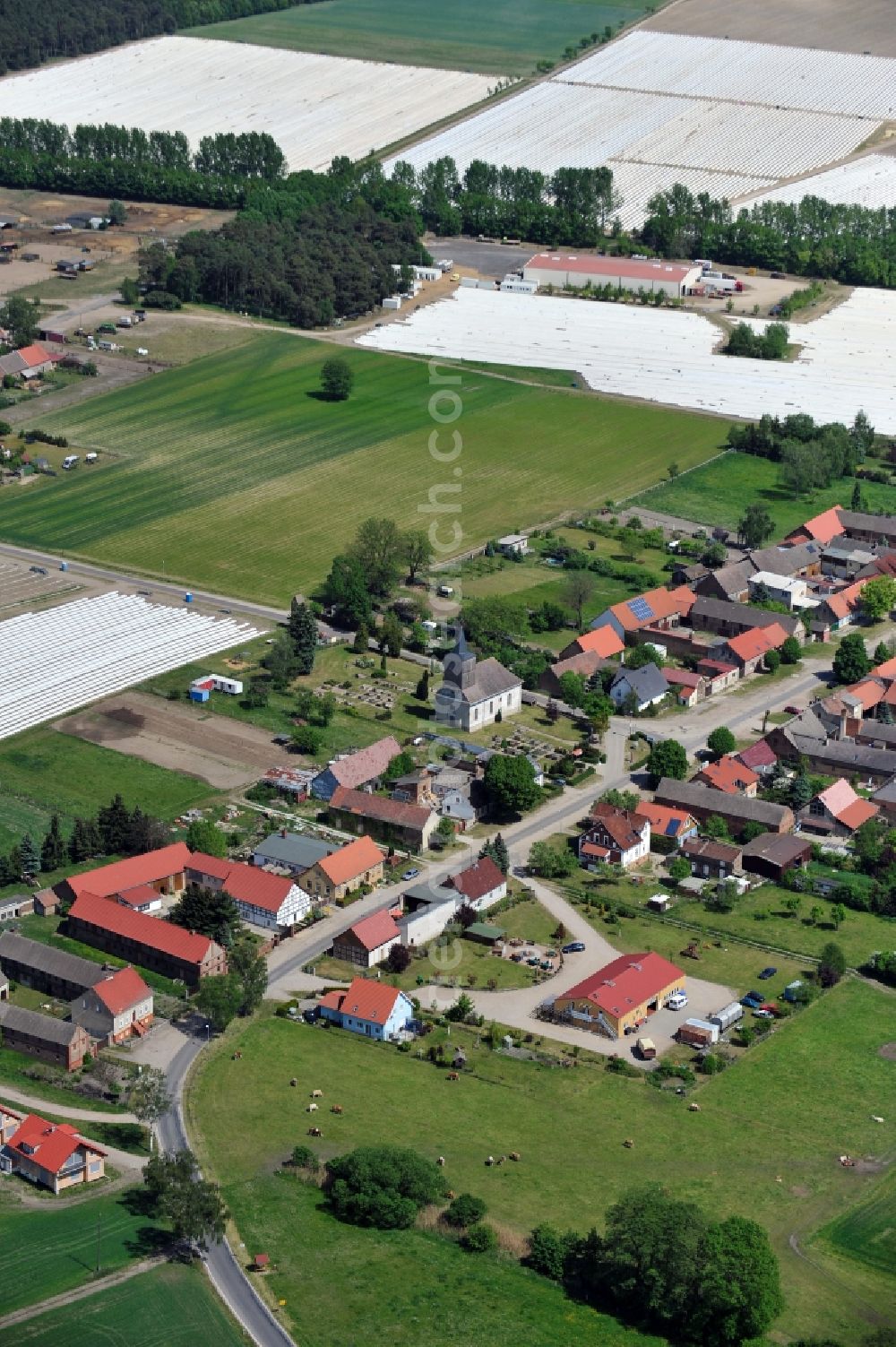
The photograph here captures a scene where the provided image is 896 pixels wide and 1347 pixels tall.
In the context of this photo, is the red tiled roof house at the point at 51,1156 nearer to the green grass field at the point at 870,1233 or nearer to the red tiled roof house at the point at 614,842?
the green grass field at the point at 870,1233

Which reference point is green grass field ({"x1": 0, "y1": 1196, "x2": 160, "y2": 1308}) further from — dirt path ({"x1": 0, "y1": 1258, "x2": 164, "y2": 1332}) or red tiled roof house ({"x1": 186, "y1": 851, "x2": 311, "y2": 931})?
red tiled roof house ({"x1": 186, "y1": 851, "x2": 311, "y2": 931})

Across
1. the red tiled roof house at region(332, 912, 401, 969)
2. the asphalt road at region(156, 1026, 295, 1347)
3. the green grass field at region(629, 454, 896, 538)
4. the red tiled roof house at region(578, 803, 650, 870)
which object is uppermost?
the asphalt road at region(156, 1026, 295, 1347)

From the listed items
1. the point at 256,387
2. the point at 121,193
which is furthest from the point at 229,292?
the point at 121,193

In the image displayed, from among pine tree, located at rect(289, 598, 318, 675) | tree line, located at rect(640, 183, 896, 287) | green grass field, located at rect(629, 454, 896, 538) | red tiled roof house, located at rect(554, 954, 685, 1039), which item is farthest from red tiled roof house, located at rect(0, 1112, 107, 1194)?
tree line, located at rect(640, 183, 896, 287)

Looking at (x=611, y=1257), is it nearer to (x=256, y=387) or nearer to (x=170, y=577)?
(x=170, y=577)

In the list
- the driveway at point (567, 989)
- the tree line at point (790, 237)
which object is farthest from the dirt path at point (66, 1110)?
the tree line at point (790, 237)

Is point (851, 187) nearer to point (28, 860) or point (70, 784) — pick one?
point (70, 784)
